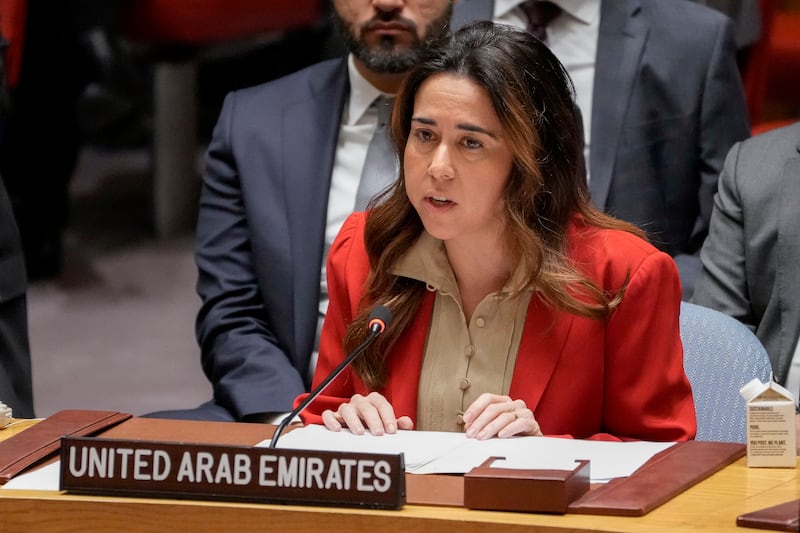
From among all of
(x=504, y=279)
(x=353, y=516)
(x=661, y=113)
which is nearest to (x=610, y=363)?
(x=504, y=279)

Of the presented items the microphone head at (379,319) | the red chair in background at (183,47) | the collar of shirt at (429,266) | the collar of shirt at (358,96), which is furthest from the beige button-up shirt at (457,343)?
the red chair in background at (183,47)

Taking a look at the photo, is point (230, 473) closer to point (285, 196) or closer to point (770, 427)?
point (770, 427)

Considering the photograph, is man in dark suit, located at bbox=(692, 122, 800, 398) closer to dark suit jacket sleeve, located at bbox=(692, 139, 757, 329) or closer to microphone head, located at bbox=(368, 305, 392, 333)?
dark suit jacket sleeve, located at bbox=(692, 139, 757, 329)

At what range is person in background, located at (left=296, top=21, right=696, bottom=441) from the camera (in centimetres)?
235

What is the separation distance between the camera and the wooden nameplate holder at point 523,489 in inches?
69.9

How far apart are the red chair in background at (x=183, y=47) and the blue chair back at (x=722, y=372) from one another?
2598 millimetres

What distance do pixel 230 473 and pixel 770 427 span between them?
726 mm

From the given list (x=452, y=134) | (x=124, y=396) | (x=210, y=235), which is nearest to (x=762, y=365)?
(x=452, y=134)

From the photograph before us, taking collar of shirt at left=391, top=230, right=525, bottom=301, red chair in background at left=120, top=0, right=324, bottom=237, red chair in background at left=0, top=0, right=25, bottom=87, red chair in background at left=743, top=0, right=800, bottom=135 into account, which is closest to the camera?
collar of shirt at left=391, top=230, right=525, bottom=301

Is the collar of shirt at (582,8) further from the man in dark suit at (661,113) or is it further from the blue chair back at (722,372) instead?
the blue chair back at (722,372)

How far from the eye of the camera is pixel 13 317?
3.07 meters

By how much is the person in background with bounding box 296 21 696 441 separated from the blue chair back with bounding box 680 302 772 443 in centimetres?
18

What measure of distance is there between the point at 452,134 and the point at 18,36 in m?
2.33

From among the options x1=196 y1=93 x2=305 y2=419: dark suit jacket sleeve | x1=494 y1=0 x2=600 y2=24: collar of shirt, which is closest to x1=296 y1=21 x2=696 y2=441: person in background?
x1=196 y1=93 x2=305 y2=419: dark suit jacket sleeve
